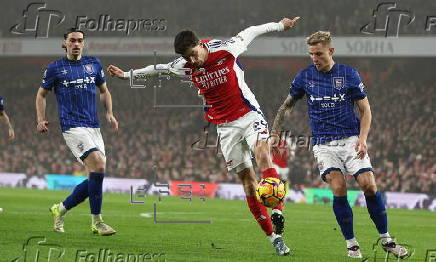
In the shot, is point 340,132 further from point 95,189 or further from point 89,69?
point 89,69

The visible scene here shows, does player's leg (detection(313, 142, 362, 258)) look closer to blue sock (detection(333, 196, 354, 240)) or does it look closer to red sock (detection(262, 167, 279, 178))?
blue sock (detection(333, 196, 354, 240))

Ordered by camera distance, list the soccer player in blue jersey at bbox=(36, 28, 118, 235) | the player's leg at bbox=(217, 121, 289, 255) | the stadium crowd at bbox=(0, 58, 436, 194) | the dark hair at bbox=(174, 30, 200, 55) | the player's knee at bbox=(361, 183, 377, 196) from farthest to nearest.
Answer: the stadium crowd at bbox=(0, 58, 436, 194) → the soccer player in blue jersey at bbox=(36, 28, 118, 235) → the player's leg at bbox=(217, 121, 289, 255) → the player's knee at bbox=(361, 183, 377, 196) → the dark hair at bbox=(174, 30, 200, 55)

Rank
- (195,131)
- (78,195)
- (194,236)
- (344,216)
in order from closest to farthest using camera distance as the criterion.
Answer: (344,216)
(78,195)
(194,236)
(195,131)

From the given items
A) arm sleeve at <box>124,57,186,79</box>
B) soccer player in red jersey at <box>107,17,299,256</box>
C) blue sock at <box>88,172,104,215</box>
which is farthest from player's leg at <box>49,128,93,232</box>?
soccer player in red jersey at <box>107,17,299,256</box>

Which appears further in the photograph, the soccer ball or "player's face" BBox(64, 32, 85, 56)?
"player's face" BBox(64, 32, 85, 56)

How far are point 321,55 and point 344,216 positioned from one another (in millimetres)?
1625

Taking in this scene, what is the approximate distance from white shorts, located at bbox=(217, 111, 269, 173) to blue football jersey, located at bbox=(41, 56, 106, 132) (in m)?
2.31

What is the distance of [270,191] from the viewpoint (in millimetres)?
7629

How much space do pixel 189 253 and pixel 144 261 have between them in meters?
0.84

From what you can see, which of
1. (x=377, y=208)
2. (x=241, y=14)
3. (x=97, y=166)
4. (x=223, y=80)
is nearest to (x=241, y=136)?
(x=223, y=80)

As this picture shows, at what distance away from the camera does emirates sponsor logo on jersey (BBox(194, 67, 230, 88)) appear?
8.18 meters

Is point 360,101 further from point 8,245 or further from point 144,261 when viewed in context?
point 8,245

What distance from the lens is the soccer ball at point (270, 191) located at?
7629 mm

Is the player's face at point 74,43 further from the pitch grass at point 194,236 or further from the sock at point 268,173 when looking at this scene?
the sock at point 268,173
